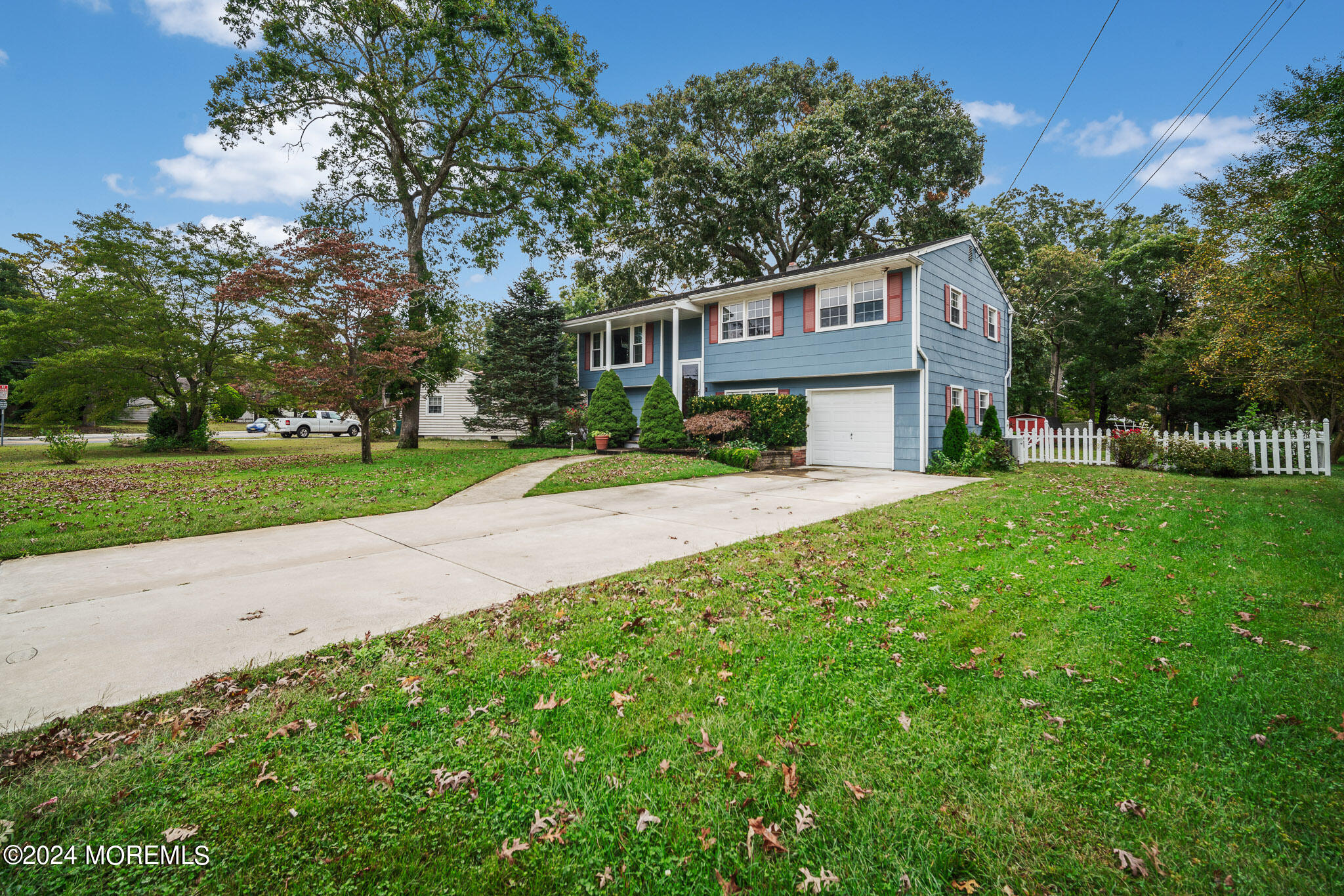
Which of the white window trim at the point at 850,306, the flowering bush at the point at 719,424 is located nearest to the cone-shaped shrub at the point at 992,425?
the white window trim at the point at 850,306

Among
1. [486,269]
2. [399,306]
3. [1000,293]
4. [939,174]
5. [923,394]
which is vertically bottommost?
[923,394]

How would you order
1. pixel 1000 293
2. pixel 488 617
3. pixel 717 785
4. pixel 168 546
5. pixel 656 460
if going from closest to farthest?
pixel 717 785
pixel 488 617
pixel 168 546
pixel 656 460
pixel 1000 293

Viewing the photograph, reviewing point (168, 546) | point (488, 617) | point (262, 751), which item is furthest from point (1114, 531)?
point (168, 546)

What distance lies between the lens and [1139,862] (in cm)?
172

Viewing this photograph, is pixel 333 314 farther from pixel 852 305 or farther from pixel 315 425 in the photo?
pixel 315 425

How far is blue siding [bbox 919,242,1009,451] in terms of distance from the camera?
14.5m

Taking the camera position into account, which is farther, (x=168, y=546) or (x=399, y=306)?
(x=399, y=306)

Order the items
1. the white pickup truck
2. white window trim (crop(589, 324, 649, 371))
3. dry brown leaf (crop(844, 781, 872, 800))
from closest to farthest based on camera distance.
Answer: dry brown leaf (crop(844, 781, 872, 800))
white window trim (crop(589, 324, 649, 371))
the white pickup truck

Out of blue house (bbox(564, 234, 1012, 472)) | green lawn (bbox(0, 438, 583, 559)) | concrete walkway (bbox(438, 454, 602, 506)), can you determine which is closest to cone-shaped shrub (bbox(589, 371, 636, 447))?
blue house (bbox(564, 234, 1012, 472))

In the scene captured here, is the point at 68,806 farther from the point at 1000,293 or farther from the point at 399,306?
the point at 1000,293

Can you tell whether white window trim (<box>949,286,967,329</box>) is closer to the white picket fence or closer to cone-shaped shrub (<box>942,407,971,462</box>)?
cone-shaped shrub (<box>942,407,971,462</box>)

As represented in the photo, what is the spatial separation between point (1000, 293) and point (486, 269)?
19.9m

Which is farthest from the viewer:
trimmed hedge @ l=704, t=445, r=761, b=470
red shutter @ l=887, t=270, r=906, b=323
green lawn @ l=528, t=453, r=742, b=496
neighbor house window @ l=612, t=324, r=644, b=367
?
neighbor house window @ l=612, t=324, r=644, b=367

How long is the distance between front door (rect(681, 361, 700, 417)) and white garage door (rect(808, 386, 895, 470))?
4436 millimetres
